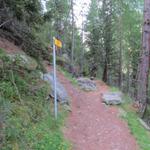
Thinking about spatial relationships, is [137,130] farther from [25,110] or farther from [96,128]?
[25,110]

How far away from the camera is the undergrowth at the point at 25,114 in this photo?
5521 millimetres

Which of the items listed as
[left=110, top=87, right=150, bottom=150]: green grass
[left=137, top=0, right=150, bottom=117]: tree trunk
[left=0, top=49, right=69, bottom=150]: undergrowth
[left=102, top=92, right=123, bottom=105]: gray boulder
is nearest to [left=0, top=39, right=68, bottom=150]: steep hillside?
[left=0, top=49, right=69, bottom=150]: undergrowth

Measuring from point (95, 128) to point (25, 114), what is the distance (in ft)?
9.11

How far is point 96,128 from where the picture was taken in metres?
8.76

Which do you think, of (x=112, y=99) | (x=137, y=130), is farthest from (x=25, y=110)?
(x=112, y=99)

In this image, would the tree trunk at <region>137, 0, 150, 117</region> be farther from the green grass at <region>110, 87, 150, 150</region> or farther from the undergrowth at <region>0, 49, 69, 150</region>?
the undergrowth at <region>0, 49, 69, 150</region>

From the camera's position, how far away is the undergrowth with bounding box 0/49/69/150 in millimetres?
5521

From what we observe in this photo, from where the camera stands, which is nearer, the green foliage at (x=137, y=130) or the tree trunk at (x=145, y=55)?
the green foliage at (x=137, y=130)

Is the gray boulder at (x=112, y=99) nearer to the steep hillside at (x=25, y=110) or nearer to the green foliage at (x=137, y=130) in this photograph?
the green foliage at (x=137, y=130)

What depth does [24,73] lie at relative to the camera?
8297 millimetres

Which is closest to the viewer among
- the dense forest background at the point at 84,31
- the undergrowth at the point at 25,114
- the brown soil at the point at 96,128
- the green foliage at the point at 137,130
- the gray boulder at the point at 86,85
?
the undergrowth at the point at 25,114

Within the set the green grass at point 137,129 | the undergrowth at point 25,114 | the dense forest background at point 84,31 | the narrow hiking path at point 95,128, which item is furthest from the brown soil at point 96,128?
the dense forest background at point 84,31

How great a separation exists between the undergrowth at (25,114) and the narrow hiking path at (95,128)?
0.51 meters

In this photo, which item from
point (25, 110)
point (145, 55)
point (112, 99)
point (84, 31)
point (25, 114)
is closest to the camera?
point (25, 114)
